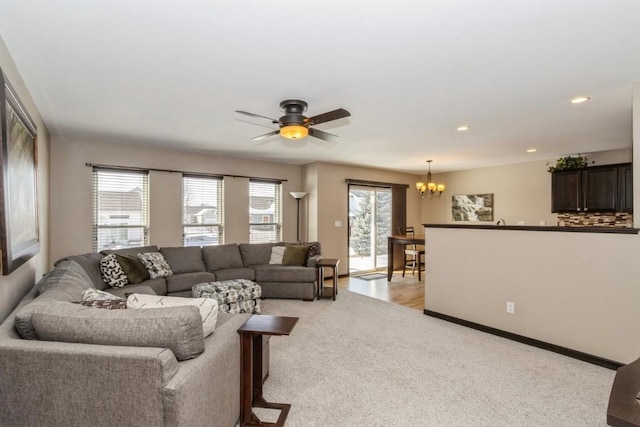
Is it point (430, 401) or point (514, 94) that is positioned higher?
point (514, 94)

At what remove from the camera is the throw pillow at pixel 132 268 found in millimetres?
4210

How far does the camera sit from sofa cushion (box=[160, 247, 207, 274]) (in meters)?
5.01

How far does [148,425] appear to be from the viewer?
1.45 meters

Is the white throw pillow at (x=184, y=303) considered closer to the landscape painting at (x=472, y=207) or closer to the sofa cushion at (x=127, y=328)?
the sofa cushion at (x=127, y=328)

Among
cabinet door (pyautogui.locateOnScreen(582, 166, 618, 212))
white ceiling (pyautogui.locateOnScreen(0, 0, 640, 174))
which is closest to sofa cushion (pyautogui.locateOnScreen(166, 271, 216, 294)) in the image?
white ceiling (pyautogui.locateOnScreen(0, 0, 640, 174))

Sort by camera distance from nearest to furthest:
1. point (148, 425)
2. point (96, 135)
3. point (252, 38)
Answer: point (148, 425)
point (252, 38)
point (96, 135)

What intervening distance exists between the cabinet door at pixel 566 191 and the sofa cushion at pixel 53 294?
676cm

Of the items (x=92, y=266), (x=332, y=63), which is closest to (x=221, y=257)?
(x=92, y=266)

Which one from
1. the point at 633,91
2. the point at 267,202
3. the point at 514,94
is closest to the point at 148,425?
the point at 514,94

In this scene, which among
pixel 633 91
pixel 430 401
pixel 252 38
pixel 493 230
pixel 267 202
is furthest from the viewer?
pixel 267 202

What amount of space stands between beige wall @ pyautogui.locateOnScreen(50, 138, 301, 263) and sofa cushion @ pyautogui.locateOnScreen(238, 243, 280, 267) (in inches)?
17.6

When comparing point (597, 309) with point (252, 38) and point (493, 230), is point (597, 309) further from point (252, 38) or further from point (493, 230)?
point (252, 38)

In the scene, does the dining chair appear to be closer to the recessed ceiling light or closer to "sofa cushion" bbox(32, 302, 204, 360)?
the recessed ceiling light

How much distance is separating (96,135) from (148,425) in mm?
4363
